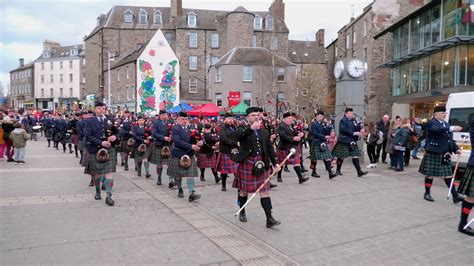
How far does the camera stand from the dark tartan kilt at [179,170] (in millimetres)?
7914

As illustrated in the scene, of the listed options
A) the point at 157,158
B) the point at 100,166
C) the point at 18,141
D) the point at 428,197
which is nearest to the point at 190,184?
the point at 100,166

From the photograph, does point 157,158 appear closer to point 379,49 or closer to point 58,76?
point 379,49

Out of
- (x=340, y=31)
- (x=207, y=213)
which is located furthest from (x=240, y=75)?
(x=207, y=213)

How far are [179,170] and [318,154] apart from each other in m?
4.47

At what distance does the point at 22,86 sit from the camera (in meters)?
79.2

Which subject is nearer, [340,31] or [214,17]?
[340,31]

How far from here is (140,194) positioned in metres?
8.53

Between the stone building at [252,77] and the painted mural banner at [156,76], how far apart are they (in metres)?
4.86

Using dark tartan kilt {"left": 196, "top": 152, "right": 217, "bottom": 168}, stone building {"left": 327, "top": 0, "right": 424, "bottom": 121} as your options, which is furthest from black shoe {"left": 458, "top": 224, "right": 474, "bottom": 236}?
stone building {"left": 327, "top": 0, "right": 424, "bottom": 121}

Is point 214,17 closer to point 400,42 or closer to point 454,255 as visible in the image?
point 400,42

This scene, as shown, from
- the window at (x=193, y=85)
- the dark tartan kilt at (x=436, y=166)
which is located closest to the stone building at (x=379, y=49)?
the window at (x=193, y=85)

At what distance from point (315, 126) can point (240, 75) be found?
28.6 meters

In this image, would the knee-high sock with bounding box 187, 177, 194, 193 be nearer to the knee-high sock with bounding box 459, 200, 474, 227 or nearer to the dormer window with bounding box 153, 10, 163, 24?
the knee-high sock with bounding box 459, 200, 474, 227

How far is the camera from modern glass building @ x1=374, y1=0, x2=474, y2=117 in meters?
20.9
